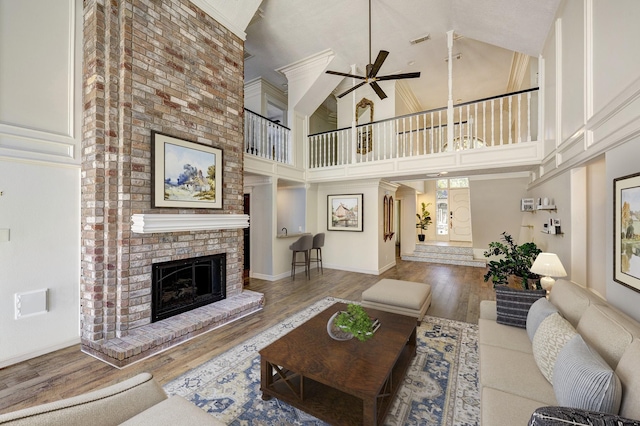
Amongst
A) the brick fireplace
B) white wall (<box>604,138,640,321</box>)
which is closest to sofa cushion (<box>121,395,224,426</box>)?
the brick fireplace

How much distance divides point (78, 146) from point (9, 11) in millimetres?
1236

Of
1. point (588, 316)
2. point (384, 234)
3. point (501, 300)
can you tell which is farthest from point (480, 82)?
point (588, 316)

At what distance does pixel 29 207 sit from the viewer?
260cm

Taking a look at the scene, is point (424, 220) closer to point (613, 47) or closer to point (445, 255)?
point (445, 255)

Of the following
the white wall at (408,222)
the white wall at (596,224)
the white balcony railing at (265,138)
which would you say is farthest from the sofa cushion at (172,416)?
the white wall at (408,222)

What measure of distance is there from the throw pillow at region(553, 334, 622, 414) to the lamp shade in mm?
1628

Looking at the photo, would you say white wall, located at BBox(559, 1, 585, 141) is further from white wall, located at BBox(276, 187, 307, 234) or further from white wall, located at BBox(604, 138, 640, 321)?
white wall, located at BBox(276, 187, 307, 234)

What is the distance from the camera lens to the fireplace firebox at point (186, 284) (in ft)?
10.4

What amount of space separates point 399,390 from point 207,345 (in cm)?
198

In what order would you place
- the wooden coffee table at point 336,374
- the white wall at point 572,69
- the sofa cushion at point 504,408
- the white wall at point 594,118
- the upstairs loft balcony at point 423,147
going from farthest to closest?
the upstairs loft balcony at point 423,147
the white wall at point 572,69
the white wall at point 594,118
the wooden coffee table at point 336,374
the sofa cushion at point 504,408

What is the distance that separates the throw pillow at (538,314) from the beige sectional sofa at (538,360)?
0.12 meters

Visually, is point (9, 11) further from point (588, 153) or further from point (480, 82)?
point (480, 82)

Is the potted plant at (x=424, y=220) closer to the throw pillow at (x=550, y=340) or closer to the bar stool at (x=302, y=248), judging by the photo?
the bar stool at (x=302, y=248)

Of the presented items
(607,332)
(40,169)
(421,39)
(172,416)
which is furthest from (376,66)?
(172,416)
